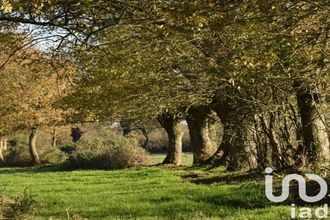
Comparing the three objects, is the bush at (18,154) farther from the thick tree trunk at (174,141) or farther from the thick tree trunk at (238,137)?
the thick tree trunk at (238,137)

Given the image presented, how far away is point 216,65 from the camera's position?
13945 mm

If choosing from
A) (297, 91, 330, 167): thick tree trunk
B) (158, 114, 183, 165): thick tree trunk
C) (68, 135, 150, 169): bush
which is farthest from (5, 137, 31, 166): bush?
(297, 91, 330, 167): thick tree trunk

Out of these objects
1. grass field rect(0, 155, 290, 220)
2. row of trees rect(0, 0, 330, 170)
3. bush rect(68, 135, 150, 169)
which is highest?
row of trees rect(0, 0, 330, 170)

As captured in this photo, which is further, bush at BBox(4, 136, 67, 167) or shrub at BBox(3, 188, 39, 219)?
bush at BBox(4, 136, 67, 167)

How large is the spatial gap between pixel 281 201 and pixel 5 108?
107ft

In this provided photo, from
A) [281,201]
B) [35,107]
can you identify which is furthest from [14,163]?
[281,201]

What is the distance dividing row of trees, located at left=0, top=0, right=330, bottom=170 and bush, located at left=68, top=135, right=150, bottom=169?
1243cm

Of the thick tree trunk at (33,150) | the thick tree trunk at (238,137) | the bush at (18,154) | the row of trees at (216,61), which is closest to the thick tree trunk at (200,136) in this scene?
the thick tree trunk at (238,137)

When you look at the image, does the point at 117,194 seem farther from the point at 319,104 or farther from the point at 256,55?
the point at 256,55

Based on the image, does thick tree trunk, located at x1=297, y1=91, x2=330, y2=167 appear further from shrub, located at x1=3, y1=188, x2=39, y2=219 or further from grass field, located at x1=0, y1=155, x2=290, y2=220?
shrub, located at x1=3, y1=188, x2=39, y2=219

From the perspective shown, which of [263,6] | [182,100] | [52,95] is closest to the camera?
[263,6]

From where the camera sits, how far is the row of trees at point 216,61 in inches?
392

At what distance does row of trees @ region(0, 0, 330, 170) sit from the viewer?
995 centimetres

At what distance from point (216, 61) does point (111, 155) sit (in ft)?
75.4
